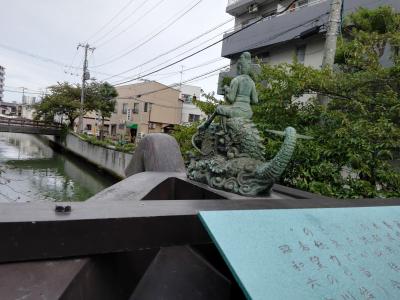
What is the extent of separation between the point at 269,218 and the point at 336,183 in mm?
3949

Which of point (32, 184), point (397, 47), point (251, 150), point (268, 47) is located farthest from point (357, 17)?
point (32, 184)

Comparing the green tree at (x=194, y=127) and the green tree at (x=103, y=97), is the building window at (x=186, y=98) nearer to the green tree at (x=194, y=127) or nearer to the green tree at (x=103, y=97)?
the green tree at (x=103, y=97)

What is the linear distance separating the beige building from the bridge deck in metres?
7.07

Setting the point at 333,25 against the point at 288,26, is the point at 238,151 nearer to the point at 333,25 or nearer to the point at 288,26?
the point at 333,25

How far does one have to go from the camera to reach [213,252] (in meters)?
2.20

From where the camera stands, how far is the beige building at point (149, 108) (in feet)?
101

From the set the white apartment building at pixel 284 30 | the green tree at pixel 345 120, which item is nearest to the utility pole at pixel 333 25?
the green tree at pixel 345 120

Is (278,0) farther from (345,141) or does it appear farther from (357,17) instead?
(345,141)

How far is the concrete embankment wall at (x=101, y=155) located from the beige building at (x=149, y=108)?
4.68 m

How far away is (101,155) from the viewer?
20.7 m

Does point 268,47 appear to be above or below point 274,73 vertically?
above

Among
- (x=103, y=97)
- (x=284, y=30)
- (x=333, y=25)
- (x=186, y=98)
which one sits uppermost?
(x=284, y=30)

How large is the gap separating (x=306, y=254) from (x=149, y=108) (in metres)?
30.0

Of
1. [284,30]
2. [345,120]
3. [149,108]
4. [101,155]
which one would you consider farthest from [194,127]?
[149,108]
